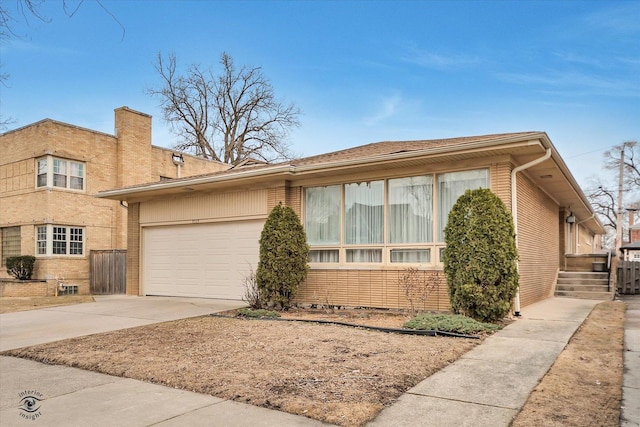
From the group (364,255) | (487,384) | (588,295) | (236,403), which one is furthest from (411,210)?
(588,295)

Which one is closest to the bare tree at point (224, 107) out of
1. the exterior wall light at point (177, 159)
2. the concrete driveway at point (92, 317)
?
the exterior wall light at point (177, 159)

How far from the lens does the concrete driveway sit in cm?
795

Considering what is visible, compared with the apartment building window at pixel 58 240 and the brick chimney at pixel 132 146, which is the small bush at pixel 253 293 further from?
the brick chimney at pixel 132 146

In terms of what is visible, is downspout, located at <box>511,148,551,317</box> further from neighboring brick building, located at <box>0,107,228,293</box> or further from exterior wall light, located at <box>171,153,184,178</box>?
exterior wall light, located at <box>171,153,184,178</box>

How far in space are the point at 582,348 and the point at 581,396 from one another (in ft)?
7.32

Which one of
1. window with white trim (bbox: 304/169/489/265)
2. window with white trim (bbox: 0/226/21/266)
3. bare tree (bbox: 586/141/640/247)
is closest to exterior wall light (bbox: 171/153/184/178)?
window with white trim (bbox: 0/226/21/266)

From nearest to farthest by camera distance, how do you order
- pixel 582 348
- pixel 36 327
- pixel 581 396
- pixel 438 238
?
pixel 581 396, pixel 582 348, pixel 36 327, pixel 438 238

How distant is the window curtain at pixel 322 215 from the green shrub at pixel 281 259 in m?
0.66

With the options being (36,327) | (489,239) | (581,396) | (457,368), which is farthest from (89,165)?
(581,396)

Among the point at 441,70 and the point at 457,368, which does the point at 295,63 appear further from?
the point at 457,368

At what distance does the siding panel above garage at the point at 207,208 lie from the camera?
11.8 m

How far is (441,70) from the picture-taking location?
56.5 feet

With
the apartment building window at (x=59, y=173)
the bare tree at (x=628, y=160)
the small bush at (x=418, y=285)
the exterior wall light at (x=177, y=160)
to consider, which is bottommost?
the small bush at (x=418, y=285)

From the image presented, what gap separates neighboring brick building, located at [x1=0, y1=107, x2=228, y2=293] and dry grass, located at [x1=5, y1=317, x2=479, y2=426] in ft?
38.9
